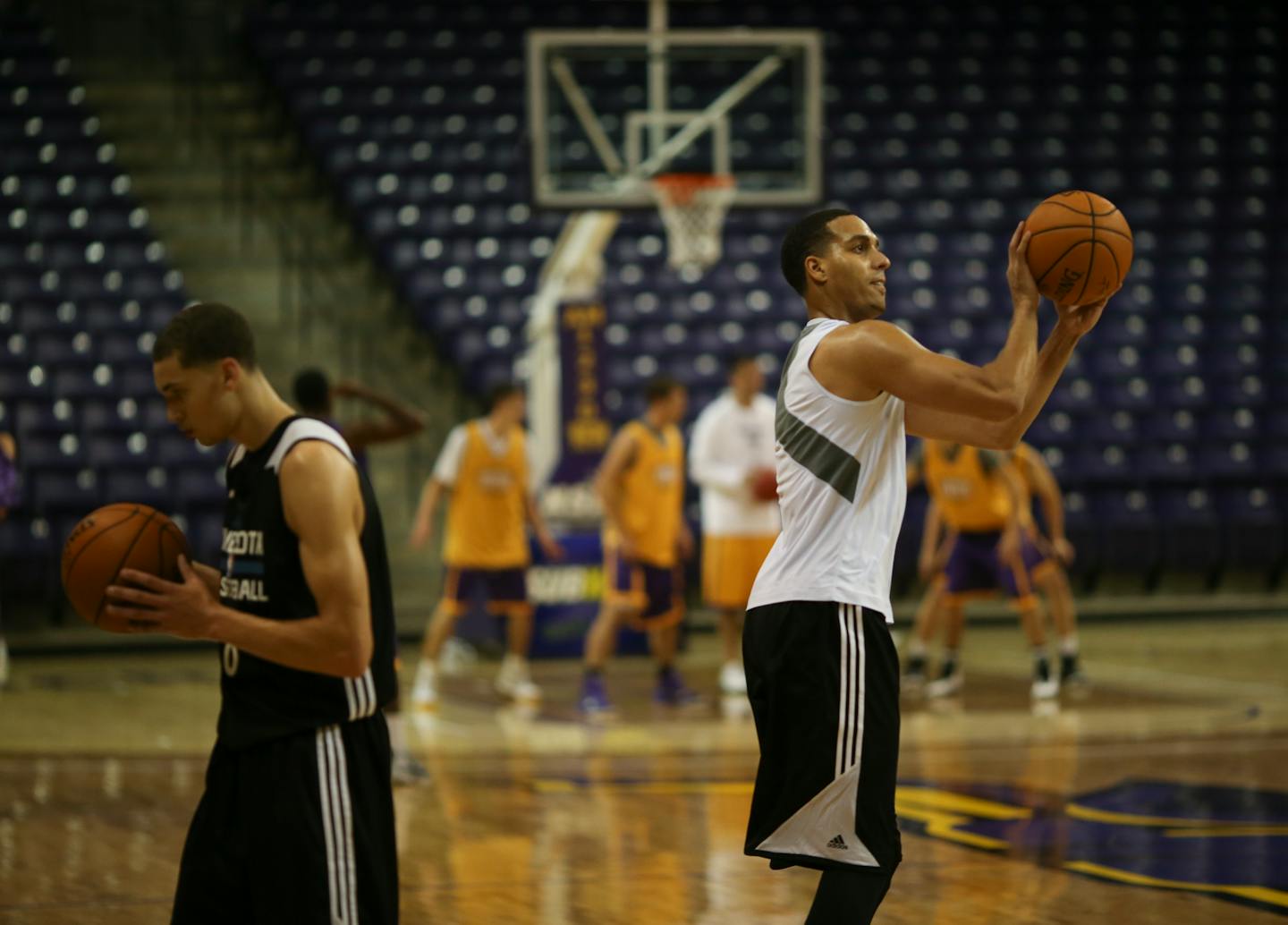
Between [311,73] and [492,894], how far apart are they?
41.9 feet

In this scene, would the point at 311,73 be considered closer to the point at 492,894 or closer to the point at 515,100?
the point at 515,100

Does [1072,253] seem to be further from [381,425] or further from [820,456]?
[381,425]

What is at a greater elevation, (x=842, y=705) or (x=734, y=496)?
(x=842, y=705)

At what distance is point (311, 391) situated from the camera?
668cm

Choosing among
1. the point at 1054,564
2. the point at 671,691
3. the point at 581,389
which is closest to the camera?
the point at 671,691

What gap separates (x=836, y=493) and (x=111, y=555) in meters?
1.39

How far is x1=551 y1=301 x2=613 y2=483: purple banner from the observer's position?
11953 millimetres

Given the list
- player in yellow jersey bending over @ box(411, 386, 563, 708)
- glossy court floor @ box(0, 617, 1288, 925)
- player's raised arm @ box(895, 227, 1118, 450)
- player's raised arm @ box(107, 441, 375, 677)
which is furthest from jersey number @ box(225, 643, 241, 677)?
player in yellow jersey bending over @ box(411, 386, 563, 708)

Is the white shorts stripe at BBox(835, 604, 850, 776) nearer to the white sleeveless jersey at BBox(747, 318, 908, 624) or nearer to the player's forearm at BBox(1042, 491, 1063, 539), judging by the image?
the white sleeveless jersey at BBox(747, 318, 908, 624)

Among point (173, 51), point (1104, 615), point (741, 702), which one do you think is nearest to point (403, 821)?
point (741, 702)

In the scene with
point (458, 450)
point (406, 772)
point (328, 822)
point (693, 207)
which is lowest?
point (406, 772)

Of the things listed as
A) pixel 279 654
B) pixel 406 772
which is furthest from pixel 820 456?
pixel 406 772

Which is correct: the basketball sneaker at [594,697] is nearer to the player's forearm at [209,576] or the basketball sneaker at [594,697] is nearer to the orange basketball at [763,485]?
the orange basketball at [763,485]

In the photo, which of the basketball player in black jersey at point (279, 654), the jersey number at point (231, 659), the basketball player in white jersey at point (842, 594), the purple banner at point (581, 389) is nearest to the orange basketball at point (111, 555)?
the basketball player in black jersey at point (279, 654)
